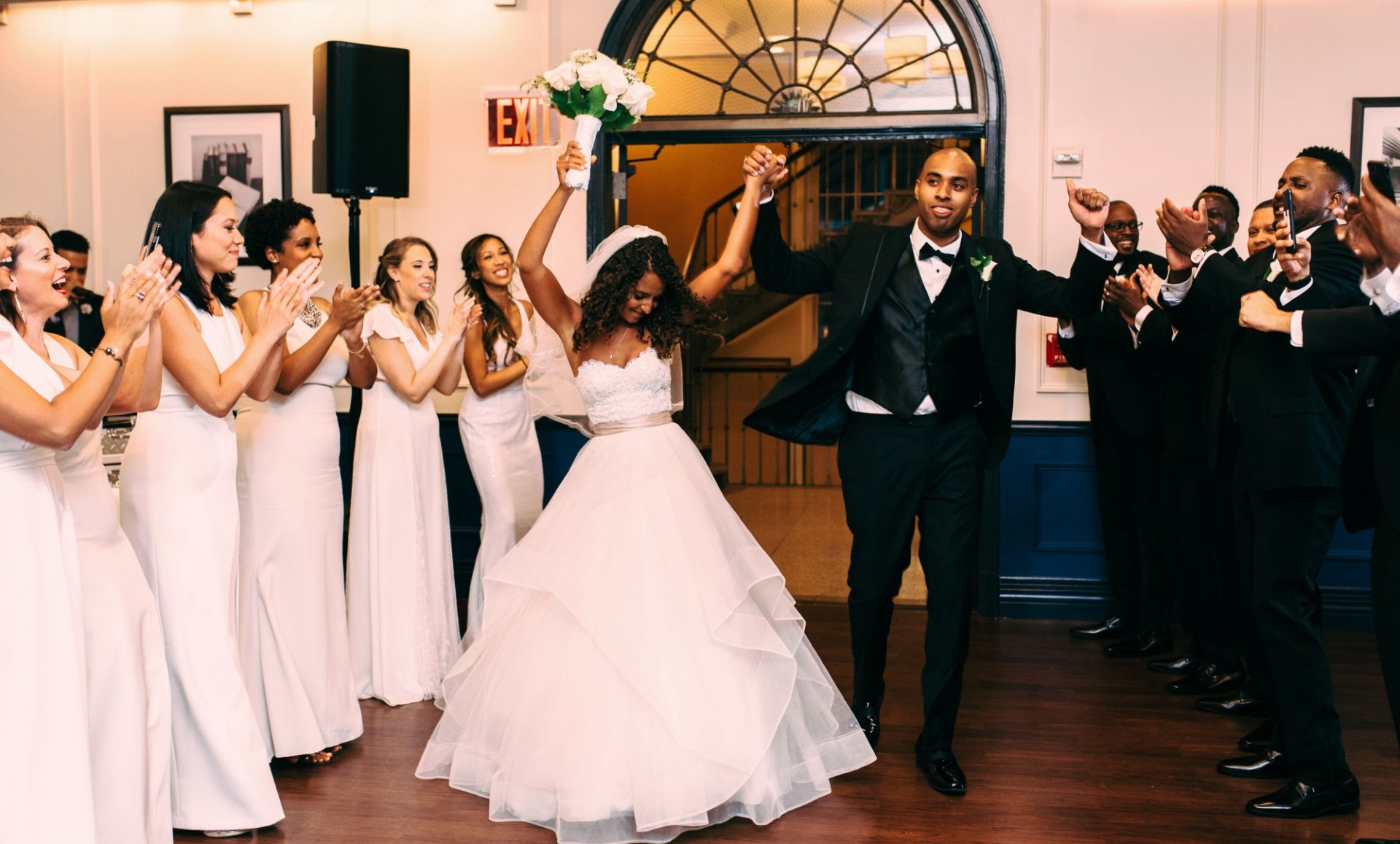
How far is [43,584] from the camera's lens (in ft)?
8.46

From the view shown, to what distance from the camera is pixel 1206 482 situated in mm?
4695

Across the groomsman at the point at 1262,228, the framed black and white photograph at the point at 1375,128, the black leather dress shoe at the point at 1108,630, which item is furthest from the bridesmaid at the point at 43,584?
the framed black and white photograph at the point at 1375,128

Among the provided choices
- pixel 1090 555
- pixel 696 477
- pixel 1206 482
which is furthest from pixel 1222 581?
pixel 696 477

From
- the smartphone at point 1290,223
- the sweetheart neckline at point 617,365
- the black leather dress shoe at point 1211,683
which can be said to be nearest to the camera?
the smartphone at point 1290,223

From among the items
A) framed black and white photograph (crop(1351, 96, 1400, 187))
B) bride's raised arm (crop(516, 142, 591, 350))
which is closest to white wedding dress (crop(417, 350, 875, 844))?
bride's raised arm (crop(516, 142, 591, 350))

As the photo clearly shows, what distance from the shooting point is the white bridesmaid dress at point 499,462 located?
16.4ft

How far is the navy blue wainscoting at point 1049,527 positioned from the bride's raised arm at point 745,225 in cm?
269

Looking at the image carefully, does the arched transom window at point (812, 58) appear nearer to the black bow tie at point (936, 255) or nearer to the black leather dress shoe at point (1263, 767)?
the black bow tie at point (936, 255)

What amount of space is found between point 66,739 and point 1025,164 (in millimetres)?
4812

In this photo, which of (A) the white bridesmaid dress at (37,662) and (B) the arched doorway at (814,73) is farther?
(B) the arched doorway at (814,73)

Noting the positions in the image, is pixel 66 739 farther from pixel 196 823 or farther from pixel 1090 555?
pixel 1090 555

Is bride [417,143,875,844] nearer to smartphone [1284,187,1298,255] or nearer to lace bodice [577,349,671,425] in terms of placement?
lace bodice [577,349,671,425]

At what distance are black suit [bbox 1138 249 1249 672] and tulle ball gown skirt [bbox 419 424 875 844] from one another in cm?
184

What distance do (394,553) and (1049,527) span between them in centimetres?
317
